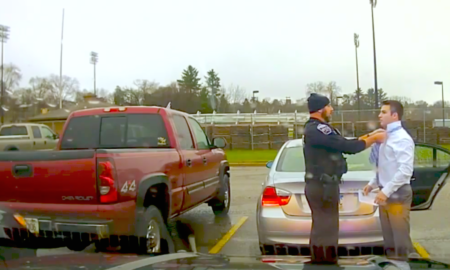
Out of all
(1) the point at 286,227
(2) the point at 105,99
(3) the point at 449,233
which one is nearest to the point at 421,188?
(3) the point at 449,233

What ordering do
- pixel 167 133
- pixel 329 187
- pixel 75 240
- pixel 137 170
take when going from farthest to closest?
pixel 167 133 < pixel 137 170 < pixel 75 240 < pixel 329 187

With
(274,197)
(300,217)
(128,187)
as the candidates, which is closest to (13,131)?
(128,187)

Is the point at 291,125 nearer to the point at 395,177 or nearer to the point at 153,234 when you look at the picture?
the point at 153,234

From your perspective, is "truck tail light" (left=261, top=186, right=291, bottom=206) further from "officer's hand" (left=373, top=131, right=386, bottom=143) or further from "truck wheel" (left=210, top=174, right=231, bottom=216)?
"truck wheel" (left=210, top=174, right=231, bottom=216)

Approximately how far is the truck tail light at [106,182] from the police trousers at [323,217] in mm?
1843

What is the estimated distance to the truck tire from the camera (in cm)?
508

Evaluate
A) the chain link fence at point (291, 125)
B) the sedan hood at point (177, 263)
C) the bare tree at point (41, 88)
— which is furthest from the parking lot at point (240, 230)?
the bare tree at point (41, 88)

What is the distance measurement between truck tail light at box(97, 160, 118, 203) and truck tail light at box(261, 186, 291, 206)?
5.69 ft

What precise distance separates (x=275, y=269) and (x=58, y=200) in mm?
2777

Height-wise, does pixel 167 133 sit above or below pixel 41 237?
above

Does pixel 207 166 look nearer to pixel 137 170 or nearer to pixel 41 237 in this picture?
pixel 137 170

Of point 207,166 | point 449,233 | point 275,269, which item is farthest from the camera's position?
point 207,166

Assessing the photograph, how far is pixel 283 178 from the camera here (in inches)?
221

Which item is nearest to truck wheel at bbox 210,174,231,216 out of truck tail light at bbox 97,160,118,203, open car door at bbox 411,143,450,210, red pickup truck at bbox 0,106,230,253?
red pickup truck at bbox 0,106,230,253
